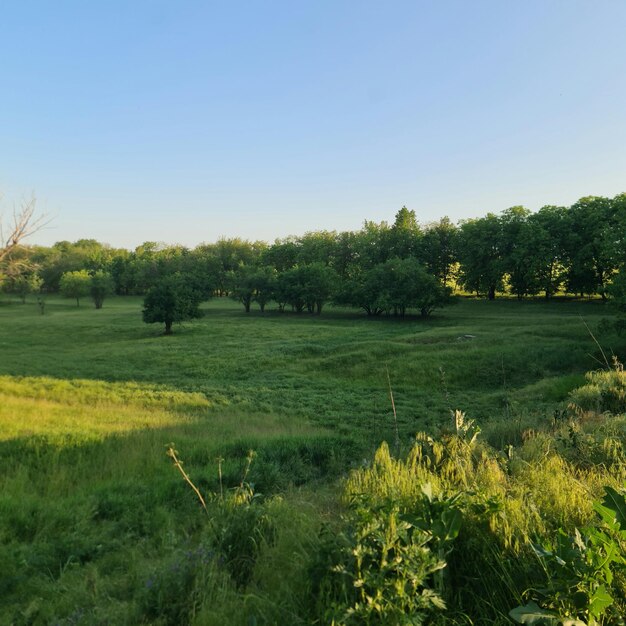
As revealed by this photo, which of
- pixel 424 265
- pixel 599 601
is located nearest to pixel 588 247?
pixel 424 265

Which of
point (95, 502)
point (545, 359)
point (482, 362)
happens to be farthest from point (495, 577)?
point (545, 359)

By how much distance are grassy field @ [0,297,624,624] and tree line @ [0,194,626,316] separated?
12.6 metres

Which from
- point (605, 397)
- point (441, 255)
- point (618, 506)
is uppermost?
point (441, 255)

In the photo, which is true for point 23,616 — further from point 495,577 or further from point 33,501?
point 495,577

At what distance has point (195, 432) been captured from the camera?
33.8 ft

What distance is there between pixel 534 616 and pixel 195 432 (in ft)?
30.4

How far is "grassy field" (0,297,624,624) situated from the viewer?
11.5ft

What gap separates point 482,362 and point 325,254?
62963 millimetres

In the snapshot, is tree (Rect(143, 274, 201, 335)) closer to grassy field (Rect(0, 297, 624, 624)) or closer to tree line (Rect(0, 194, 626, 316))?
tree line (Rect(0, 194, 626, 316))

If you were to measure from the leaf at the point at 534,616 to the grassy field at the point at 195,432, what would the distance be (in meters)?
1.24

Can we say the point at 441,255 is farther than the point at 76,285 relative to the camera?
No

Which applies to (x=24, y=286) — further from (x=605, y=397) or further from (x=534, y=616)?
(x=534, y=616)

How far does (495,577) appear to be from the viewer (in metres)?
2.66

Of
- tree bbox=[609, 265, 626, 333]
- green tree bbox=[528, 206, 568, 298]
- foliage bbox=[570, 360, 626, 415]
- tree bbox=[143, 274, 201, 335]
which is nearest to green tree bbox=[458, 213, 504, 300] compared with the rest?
green tree bbox=[528, 206, 568, 298]
